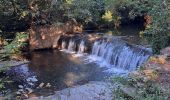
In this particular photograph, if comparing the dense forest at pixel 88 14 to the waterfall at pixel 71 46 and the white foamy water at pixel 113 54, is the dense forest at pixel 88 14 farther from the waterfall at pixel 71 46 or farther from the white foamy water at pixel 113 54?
the waterfall at pixel 71 46

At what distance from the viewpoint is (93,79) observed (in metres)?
12.0

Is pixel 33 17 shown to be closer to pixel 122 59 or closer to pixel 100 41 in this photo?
pixel 100 41

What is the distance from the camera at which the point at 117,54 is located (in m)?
14.4

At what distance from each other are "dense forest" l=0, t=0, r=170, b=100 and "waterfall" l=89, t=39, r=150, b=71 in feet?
2.25

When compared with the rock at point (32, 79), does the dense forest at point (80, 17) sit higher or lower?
higher

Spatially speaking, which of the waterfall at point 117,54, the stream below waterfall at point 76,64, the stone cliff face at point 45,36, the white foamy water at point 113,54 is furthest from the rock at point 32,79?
the stone cliff face at point 45,36

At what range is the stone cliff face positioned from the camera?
53.7 ft

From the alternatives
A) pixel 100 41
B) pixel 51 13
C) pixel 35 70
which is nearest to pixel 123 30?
pixel 100 41

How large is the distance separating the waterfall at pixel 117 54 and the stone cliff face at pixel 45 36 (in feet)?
7.32

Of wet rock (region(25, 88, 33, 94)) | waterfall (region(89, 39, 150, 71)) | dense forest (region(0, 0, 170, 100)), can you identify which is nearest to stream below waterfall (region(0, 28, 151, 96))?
waterfall (region(89, 39, 150, 71))

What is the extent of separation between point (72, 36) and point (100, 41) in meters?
1.80

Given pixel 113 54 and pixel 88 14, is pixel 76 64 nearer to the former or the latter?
pixel 113 54

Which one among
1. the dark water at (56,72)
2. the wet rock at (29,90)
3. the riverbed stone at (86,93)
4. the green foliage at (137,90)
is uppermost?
the green foliage at (137,90)

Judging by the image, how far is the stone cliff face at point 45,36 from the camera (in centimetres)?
1637
